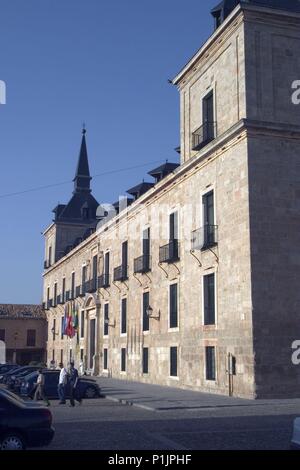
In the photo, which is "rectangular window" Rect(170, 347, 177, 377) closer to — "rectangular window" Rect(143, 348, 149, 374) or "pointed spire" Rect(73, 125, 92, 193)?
"rectangular window" Rect(143, 348, 149, 374)

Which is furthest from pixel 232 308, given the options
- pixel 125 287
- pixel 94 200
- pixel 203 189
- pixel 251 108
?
pixel 94 200

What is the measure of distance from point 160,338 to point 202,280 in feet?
20.1

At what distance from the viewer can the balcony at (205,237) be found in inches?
996

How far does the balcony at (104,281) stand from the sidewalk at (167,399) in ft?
44.1

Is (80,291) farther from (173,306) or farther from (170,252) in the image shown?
(170,252)

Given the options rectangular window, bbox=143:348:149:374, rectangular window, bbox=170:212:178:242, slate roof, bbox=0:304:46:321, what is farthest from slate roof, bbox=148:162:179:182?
slate roof, bbox=0:304:46:321

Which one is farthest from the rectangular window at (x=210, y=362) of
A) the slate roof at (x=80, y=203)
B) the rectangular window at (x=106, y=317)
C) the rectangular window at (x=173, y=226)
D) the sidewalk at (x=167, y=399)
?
the slate roof at (x=80, y=203)

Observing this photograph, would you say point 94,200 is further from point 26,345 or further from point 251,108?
point 251,108

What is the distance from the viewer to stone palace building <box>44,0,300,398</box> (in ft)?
72.7

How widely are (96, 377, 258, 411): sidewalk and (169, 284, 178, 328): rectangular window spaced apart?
3.32 metres

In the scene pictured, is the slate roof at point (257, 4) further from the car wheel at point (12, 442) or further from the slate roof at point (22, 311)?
the slate roof at point (22, 311)

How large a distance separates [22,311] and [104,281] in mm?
30908

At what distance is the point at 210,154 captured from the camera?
26125 mm

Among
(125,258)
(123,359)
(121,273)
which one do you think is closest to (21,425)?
(123,359)
